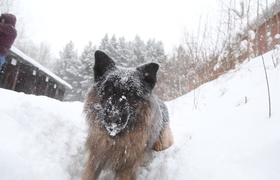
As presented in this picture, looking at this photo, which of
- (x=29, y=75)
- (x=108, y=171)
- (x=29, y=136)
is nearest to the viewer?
(x=29, y=136)

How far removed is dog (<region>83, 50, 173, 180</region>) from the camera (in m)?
2.59

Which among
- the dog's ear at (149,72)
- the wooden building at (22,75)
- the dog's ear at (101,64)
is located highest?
the dog's ear at (149,72)

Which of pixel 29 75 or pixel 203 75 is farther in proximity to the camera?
pixel 29 75

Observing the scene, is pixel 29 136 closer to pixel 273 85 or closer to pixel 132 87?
pixel 132 87

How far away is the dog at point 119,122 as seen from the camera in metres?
2.59

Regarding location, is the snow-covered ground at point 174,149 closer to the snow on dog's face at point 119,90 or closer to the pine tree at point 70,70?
the snow on dog's face at point 119,90

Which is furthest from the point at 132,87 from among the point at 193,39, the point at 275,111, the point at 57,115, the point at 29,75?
the point at 29,75

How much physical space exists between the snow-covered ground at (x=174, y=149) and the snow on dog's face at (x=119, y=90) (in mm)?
764

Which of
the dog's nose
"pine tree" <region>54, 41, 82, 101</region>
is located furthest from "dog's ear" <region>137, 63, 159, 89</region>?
"pine tree" <region>54, 41, 82, 101</region>

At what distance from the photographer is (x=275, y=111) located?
259cm

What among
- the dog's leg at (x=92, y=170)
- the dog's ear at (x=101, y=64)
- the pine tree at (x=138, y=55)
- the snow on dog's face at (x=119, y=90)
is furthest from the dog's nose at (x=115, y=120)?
the pine tree at (x=138, y=55)

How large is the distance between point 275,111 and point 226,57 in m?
6.42

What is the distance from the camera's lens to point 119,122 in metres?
2.53

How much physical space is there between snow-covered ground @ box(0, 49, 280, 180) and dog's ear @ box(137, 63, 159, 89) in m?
1.07
